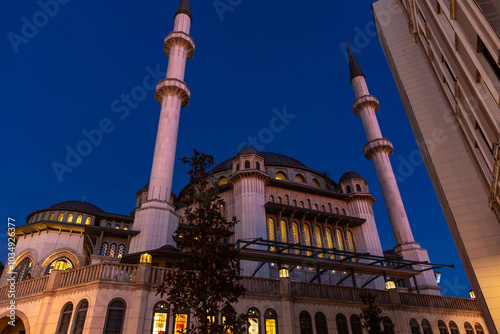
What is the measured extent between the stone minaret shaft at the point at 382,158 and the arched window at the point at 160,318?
32336 mm

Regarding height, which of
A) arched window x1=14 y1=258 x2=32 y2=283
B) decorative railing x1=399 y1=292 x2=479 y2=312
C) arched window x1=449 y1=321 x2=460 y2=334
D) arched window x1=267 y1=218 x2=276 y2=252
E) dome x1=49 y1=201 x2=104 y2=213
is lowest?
arched window x1=449 y1=321 x2=460 y2=334

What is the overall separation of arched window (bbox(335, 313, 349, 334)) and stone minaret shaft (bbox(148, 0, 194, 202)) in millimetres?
18478

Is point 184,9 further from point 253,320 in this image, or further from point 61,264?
point 253,320

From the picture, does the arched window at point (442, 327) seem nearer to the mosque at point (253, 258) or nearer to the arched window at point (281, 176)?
the mosque at point (253, 258)

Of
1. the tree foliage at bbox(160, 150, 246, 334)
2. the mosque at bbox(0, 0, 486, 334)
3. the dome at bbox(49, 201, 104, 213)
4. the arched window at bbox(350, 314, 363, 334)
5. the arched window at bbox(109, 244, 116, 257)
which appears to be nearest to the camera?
the tree foliage at bbox(160, 150, 246, 334)

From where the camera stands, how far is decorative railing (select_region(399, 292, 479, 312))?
23.1 m

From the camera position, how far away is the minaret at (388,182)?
37522mm

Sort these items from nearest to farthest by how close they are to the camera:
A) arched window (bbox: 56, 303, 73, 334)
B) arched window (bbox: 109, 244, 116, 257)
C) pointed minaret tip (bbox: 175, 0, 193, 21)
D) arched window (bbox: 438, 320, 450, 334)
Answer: arched window (bbox: 56, 303, 73, 334) < arched window (bbox: 438, 320, 450, 334) < arched window (bbox: 109, 244, 116, 257) < pointed minaret tip (bbox: 175, 0, 193, 21)

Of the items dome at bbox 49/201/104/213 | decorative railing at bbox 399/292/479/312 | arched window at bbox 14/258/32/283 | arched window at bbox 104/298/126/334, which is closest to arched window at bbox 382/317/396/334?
decorative railing at bbox 399/292/479/312

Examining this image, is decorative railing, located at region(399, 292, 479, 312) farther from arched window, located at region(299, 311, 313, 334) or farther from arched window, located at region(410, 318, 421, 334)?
arched window, located at region(299, 311, 313, 334)

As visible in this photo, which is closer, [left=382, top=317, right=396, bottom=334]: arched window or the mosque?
the mosque

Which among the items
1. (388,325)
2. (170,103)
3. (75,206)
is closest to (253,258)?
(388,325)

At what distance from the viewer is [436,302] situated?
2425 centimetres

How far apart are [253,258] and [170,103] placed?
21176 millimetres
